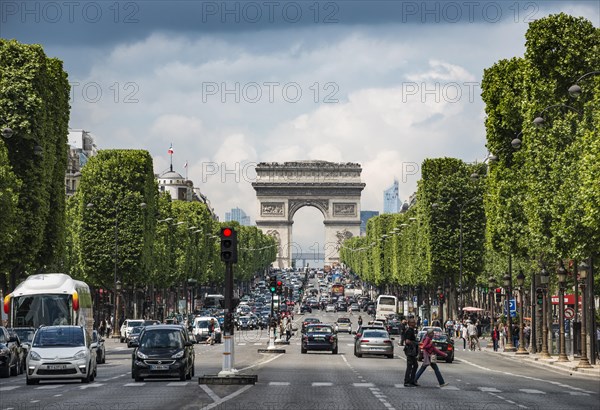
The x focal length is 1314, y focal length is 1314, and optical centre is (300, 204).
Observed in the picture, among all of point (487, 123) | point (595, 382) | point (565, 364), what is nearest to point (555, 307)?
point (487, 123)

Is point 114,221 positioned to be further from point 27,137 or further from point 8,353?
point 8,353

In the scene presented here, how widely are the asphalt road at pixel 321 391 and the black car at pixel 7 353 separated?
0.82m

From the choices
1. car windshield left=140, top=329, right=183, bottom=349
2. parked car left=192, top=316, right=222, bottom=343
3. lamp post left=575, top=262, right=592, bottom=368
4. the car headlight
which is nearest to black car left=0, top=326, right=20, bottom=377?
the car headlight

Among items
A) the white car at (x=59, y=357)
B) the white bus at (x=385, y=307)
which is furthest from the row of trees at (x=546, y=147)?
the white bus at (x=385, y=307)

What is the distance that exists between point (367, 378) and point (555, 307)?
76675 millimetres

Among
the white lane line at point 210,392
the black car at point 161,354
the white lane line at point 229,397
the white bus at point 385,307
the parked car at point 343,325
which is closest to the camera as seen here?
the white lane line at point 229,397

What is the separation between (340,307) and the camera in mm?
184250

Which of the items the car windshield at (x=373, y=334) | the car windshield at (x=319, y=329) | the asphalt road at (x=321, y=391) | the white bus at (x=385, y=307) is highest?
the white bus at (x=385, y=307)

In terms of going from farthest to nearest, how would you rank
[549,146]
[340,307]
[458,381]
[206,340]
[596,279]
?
[340,307] → [206,340] → [596,279] → [549,146] → [458,381]

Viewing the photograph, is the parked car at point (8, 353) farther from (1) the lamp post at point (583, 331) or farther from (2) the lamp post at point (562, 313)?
(2) the lamp post at point (562, 313)

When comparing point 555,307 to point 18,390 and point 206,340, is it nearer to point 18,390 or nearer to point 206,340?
point 206,340

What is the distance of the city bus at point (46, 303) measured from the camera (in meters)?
57.1

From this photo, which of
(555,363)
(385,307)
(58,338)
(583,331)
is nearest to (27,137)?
(58,338)

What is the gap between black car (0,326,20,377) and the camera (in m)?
47.5
